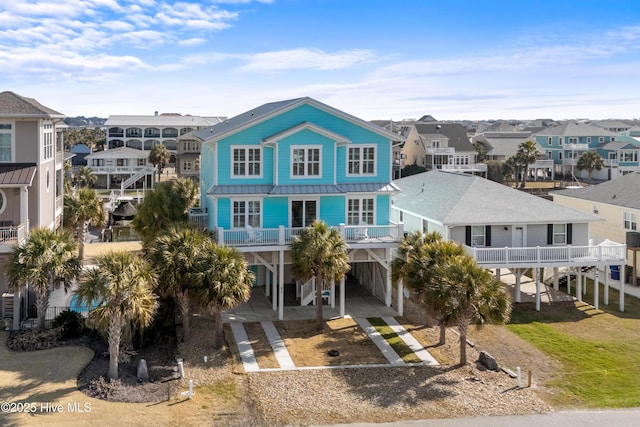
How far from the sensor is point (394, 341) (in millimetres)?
24625

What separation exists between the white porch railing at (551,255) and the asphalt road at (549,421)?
11.6 m

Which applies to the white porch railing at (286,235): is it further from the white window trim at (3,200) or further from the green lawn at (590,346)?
the white window trim at (3,200)

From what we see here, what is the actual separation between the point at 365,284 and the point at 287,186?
26.2ft

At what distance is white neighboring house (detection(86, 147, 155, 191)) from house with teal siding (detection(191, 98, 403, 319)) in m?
46.3

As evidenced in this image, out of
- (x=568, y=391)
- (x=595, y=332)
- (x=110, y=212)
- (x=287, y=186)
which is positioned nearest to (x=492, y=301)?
(x=568, y=391)

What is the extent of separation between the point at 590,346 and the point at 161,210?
2061 cm

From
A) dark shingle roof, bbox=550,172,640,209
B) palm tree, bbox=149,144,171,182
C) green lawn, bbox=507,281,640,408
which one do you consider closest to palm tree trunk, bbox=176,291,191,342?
green lawn, bbox=507,281,640,408

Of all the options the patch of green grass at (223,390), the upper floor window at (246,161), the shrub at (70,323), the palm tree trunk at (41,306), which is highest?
the upper floor window at (246,161)

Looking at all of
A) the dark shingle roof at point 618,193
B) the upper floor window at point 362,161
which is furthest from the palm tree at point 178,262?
the dark shingle roof at point 618,193

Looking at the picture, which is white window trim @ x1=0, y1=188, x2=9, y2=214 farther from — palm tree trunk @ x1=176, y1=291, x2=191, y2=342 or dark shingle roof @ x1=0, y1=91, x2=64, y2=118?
palm tree trunk @ x1=176, y1=291, x2=191, y2=342

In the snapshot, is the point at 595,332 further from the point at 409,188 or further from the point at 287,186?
the point at 409,188

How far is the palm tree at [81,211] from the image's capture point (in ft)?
120

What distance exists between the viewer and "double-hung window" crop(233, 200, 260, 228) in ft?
95.7

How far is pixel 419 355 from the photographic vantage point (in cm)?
2308
